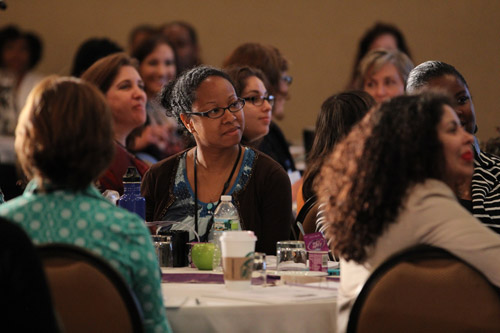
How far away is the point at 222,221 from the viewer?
280cm

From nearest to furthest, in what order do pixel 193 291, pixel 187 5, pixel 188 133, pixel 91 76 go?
pixel 193 291 → pixel 188 133 → pixel 91 76 → pixel 187 5

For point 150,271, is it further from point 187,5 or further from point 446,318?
point 187,5

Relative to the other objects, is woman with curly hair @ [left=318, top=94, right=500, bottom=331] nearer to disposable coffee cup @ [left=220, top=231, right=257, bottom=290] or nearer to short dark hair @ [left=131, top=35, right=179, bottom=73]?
disposable coffee cup @ [left=220, top=231, right=257, bottom=290]

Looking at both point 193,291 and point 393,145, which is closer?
point 393,145

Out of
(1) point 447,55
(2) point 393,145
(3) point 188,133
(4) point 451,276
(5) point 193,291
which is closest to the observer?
(4) point 451,276

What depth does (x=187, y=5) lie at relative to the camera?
816cm

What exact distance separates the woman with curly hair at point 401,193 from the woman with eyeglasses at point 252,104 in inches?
88.6

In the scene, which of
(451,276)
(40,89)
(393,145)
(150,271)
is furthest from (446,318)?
(40,89)

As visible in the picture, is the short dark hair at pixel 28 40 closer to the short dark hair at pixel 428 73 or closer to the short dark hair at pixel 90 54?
the short dark hair at pixel 90 54

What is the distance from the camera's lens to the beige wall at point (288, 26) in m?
7.70

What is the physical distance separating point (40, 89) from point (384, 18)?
6453 millimetres

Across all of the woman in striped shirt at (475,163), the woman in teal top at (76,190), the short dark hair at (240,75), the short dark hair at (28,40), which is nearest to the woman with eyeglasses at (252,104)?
the short dark hair at (240,75)

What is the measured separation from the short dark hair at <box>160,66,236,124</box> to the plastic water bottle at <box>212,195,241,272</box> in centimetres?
61

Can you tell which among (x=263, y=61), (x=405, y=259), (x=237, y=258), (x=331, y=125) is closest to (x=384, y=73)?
(x=263, y=61)
